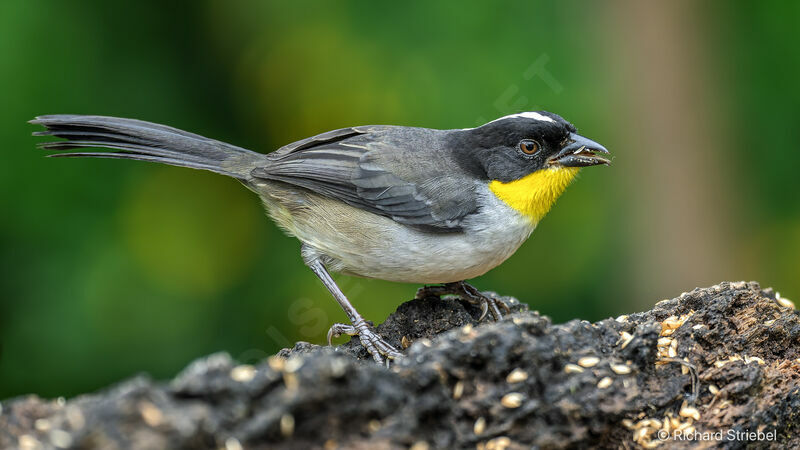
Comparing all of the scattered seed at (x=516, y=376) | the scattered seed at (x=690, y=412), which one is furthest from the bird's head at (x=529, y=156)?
the scattered seed at (x=516, y=376)

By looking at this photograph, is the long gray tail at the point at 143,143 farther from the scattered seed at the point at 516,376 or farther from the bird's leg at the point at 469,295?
the scattered seed at the point at 516,376

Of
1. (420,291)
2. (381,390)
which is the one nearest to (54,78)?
(420,291)

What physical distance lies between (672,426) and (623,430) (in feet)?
0.71

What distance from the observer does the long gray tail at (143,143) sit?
16.6 ft

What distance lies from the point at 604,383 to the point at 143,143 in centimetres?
354

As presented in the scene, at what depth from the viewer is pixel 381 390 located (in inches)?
104

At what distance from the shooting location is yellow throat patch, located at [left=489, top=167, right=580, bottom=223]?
5.05 m

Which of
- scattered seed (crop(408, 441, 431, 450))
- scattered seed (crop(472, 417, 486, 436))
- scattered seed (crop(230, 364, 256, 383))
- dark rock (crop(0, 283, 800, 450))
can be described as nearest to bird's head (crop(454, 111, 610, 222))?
dark rock (crop(0, 283, 800, 450))

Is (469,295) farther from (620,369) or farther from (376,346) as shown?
(620,369)

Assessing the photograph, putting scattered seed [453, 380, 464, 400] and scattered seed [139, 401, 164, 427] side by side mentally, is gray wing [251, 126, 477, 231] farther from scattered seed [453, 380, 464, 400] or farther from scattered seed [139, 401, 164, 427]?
scattered seed [139, 401, 164, 427]

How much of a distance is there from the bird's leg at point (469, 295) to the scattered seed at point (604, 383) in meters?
1.58

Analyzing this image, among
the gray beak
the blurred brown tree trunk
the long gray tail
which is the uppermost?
the long gray tail

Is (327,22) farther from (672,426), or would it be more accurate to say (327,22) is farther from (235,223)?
(672,426)

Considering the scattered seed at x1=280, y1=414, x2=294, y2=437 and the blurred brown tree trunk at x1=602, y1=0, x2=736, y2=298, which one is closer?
the scattered seed at x1=280, y1=414, x2=294, y2=437
